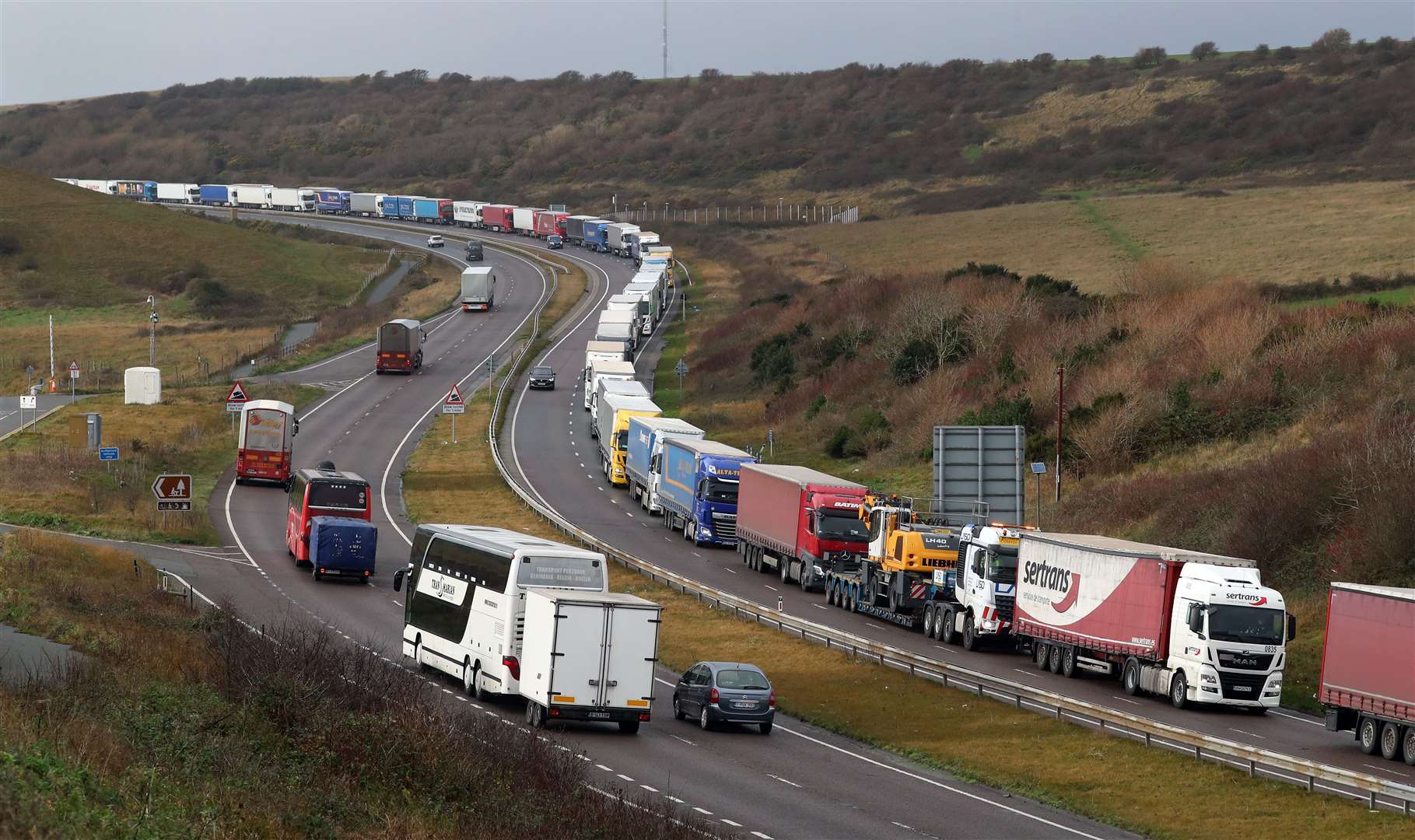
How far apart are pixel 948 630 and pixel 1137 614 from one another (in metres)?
8.28

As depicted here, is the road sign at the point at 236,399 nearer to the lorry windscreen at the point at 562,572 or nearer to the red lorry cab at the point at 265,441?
the red lorry cab at the point at 265,441

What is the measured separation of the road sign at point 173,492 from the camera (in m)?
48.0

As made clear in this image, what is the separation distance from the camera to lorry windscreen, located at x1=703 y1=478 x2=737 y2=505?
190 feet

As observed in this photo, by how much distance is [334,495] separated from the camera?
50000 mm

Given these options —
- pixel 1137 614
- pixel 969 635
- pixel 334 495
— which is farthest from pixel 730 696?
pixel 334 495

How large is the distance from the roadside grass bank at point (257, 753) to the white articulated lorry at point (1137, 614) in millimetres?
15990

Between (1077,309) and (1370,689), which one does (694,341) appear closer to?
(1077,309)

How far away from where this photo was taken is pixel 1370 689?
30109mm

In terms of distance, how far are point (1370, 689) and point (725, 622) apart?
61.8ft

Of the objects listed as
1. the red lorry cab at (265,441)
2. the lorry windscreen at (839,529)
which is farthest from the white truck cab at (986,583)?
the red lorry cab at (265,441)

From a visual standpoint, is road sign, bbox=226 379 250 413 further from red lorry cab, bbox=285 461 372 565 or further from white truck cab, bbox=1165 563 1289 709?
white truck cab, bbox=1165 563 1289 709

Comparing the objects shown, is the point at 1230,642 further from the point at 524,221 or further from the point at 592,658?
the point at 524,221

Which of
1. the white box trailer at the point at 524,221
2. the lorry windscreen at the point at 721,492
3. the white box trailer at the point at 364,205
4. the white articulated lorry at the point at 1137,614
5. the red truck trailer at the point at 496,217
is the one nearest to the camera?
the white articulated lorry at the point at 1137,614

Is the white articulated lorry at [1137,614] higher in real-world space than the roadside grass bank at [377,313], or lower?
lower
